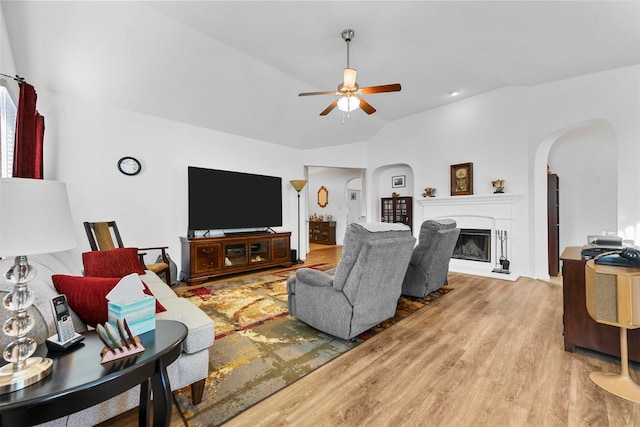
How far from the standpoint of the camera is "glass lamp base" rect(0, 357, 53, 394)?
853 millimetres

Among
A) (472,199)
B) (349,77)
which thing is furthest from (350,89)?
(472,199)

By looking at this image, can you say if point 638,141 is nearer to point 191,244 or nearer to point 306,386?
point 306,386

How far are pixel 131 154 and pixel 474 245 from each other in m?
5.99

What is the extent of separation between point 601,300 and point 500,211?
133 inches

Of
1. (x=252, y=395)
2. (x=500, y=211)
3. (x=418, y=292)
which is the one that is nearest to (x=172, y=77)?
(x=252, y=395)

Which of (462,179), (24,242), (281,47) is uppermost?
(281,47)

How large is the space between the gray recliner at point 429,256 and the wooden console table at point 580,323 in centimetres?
116

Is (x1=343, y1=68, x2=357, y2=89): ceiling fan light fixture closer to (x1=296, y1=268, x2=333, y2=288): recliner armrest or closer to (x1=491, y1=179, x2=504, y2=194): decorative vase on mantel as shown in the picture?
(x1=296, y1=268, x2=333, y2=288): recliner armrest

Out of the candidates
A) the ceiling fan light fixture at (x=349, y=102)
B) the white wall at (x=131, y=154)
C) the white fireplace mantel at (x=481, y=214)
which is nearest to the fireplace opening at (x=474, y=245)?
the white fireplace mantel at (x=481, y=214)

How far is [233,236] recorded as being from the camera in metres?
4.69

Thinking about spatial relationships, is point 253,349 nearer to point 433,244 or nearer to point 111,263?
point 111,263

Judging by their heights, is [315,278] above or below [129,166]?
below

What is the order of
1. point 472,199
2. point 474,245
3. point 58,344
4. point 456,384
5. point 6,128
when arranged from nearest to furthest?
point 58,344 → point 456,384 → point 6,128 → point 472,199 → point 474,245

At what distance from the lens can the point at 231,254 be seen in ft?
15.2
